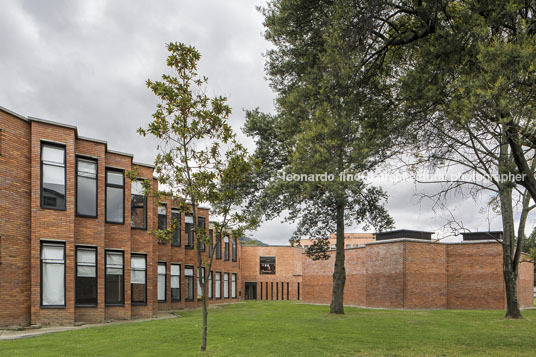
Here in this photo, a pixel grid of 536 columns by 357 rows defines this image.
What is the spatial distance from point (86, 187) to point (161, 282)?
37.1ft

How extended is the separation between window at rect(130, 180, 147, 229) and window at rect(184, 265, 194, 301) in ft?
37.7

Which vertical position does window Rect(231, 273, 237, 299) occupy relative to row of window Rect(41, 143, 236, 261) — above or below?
below

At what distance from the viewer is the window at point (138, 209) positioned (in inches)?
977

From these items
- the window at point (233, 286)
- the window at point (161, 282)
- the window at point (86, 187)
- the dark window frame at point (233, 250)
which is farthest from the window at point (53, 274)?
the window at point (233, 286)

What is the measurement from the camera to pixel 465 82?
9.45 metres

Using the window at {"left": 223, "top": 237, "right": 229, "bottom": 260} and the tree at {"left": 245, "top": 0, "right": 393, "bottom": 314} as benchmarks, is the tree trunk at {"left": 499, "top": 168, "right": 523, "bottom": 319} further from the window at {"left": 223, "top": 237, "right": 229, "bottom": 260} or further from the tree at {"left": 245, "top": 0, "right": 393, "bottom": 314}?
the window at {"left": 223, "top": 237, "right": 229, "bottom": 260}

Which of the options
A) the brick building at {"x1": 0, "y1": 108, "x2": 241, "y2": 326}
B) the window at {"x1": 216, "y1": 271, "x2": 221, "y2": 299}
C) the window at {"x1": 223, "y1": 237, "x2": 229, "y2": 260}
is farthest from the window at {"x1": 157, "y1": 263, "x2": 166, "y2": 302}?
the window at {"x1": 223, "y1": 237, "x2": 229, "y2": 260}

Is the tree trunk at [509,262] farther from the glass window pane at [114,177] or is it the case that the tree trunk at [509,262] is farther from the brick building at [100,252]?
the glass window pane at [114,177]

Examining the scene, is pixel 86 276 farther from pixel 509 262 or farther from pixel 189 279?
pixel 509 262

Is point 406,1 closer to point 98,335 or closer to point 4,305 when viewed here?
point 98,335

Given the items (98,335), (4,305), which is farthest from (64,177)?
(98,335)

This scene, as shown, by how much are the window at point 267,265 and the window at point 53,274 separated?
139 ft

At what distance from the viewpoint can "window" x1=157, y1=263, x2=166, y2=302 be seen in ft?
99.0

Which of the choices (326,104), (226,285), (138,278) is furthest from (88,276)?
(226,285)
